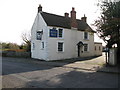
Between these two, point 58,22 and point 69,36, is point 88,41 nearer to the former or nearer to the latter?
point 69,36

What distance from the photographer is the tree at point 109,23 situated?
14508mm

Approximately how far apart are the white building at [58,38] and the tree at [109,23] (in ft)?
16.4

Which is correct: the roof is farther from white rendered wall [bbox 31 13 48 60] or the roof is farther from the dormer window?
the dormer window

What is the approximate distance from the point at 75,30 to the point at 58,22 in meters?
4.07

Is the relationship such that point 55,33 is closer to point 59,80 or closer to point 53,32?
point 53,32

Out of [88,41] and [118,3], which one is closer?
[118,3]

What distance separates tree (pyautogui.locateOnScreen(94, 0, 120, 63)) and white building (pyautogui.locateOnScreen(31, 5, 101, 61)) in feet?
16.4

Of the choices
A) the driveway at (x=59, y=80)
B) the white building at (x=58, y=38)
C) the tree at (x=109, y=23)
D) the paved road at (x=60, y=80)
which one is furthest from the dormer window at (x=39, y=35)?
the paved road at (x=60, y=80)

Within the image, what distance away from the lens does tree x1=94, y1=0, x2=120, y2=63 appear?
1451 centimetres

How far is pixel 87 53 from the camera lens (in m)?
28.7

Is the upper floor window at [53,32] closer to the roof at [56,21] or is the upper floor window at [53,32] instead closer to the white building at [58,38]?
the white building at [58,38]

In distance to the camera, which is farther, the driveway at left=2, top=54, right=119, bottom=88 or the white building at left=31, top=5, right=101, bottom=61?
the white building at left=31, top=5, right=101, bottom=61

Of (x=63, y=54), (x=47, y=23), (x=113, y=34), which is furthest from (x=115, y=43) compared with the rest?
(x=47, y=23)

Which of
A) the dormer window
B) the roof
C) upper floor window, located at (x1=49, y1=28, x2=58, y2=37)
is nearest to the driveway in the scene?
upper floor window, located at (x1=49, y1=28, x2=58, y2=37)
